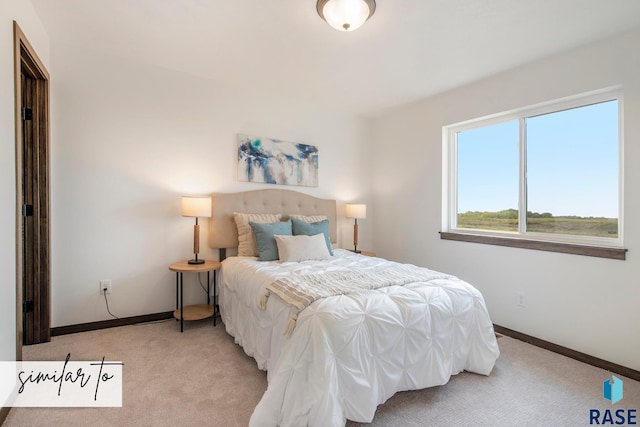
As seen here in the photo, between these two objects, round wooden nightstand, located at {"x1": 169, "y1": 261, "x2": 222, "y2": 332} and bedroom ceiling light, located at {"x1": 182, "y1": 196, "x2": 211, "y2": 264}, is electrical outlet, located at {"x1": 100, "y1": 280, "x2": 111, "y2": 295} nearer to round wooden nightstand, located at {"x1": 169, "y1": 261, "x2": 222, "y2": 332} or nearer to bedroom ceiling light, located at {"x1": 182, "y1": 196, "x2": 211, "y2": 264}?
round wooden nightstand, located at {"x1": 169, "y1": 261, "x2": 222, "y2": 332}

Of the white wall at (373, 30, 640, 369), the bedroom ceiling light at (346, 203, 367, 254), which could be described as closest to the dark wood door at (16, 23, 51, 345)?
the bedroom ceiling light at (346, 203, 367, 254)

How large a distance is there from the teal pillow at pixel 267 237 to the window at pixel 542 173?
196 centimetres

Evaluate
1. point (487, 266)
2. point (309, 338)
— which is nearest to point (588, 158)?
point (487, 266)

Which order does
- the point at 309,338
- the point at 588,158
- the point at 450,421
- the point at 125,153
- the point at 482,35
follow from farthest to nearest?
the point at 125,153 → the point at 588,158 → the point at 482,35 → the point at 450,421 → the point at 309,338

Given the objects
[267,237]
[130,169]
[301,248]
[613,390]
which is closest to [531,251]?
[613,390]

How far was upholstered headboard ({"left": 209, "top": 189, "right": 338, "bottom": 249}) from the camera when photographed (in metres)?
3.25

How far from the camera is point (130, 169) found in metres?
2.93

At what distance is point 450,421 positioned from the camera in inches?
64.5

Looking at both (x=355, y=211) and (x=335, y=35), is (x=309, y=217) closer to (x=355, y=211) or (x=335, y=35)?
(x=355, y=211)

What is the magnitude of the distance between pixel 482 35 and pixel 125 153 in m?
3.24

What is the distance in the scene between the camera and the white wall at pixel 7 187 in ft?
5.34

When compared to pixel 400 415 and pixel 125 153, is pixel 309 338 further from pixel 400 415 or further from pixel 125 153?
pixel 125 153

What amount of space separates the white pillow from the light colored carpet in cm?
89

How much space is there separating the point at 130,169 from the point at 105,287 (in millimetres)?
1122
